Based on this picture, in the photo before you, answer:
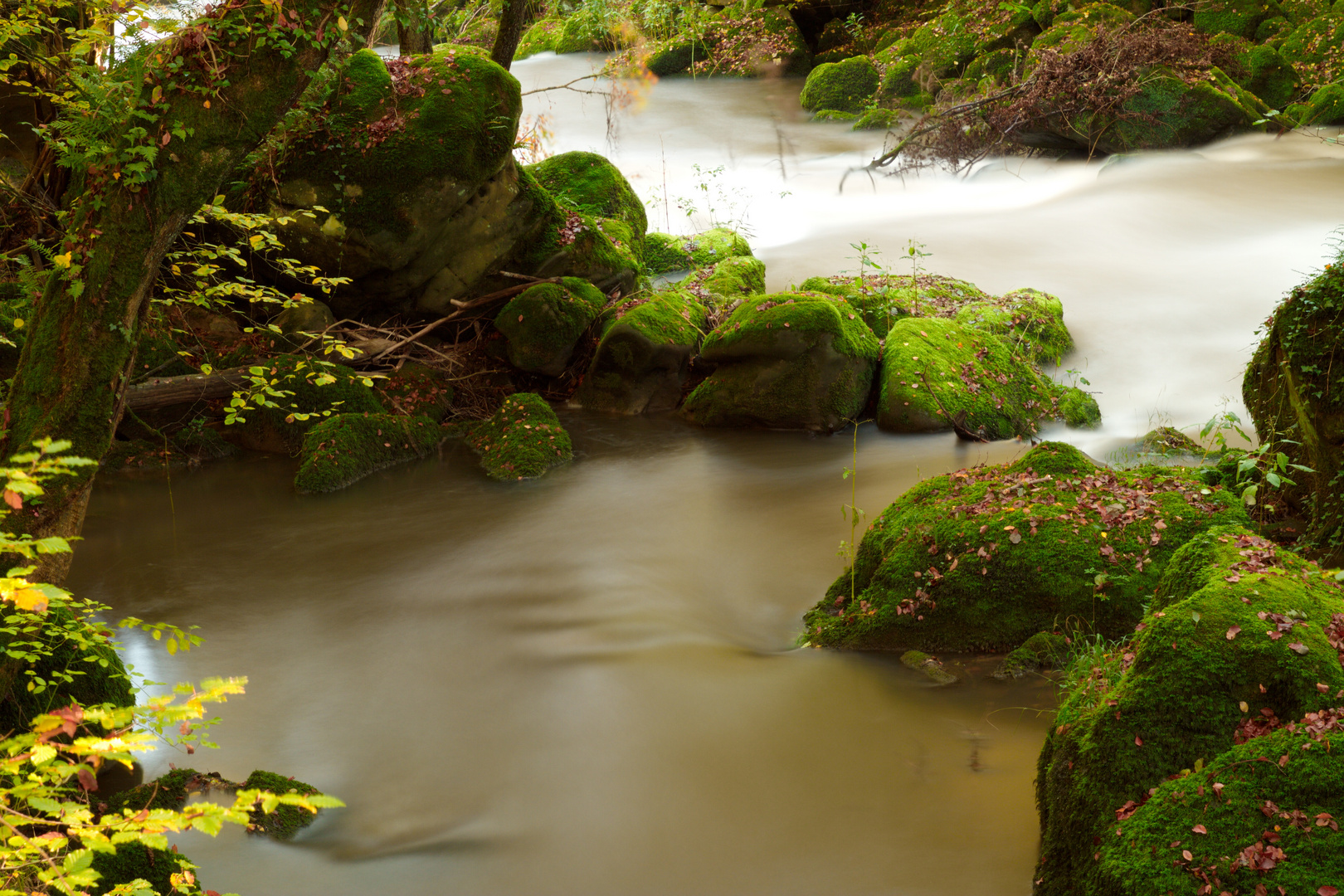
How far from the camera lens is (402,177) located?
898 centimetres

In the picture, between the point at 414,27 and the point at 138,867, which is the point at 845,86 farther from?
the point at 138,867

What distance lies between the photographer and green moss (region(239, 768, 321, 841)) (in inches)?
153

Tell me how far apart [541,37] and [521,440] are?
21.0 m

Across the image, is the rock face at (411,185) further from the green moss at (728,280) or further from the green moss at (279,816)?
the green moss at (279,816)

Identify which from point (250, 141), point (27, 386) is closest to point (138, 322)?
point (27, 386)

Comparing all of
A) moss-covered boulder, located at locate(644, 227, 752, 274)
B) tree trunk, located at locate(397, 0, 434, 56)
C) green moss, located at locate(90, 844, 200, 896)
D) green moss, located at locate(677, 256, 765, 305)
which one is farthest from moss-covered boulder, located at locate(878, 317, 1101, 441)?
green moss, located at locate(90, 844, 200, 896)

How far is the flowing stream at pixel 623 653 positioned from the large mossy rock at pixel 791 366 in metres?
0.32

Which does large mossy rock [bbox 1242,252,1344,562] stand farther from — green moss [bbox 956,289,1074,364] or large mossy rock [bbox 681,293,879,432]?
green moss [bbox 956,289,1074,364]

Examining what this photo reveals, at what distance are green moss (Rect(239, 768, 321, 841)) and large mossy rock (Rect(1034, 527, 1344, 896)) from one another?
3027mm

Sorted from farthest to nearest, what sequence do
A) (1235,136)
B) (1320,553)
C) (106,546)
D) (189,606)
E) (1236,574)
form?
(1235,136), (106,546), (189,606), (1320,553), (1236,574)

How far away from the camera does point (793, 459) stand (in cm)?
871

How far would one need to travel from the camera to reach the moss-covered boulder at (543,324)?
982 cm

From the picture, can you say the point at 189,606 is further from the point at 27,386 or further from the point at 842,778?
the point at 842,778

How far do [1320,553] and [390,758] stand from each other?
484 cm
